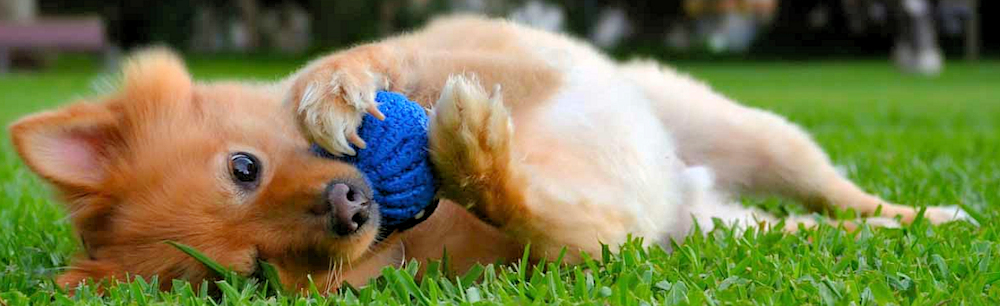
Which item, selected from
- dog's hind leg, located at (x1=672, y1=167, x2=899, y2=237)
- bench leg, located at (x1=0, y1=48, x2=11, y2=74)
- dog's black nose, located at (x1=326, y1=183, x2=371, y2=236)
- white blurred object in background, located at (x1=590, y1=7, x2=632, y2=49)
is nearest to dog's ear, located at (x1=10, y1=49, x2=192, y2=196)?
dog's black nose, located at (x1=326, y1=183, x2=371, y2=236)

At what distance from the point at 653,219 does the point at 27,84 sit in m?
16.2

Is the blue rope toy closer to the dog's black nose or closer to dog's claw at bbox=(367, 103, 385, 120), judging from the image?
dog's claw at bbox=(367, 103, 385, 120)

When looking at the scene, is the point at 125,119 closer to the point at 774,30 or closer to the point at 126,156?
the point at 126,156

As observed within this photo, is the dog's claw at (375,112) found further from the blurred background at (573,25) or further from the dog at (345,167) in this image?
the blurred background at (573,25)

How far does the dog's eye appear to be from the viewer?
2.40 meters

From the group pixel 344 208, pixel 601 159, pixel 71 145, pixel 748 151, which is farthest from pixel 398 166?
pixel 748 151

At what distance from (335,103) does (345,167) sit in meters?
0.20

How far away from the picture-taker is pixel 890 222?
3434 mm

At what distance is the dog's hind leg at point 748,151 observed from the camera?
12.7 feet

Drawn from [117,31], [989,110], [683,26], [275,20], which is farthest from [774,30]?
[989,110]

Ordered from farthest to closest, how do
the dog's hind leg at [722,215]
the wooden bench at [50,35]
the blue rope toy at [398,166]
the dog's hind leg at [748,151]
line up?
the wooden bench at [50,35]
the dog's hind leg at [748,151]
the dog's hind leg at [722,215]
the blue rope toy at [398,166]

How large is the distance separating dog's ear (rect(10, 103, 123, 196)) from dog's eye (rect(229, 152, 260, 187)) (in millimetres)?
360

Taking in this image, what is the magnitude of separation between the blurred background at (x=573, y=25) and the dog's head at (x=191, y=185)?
19853 millimetres

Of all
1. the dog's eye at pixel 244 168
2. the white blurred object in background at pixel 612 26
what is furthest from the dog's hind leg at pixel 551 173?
the white blurred object in background at pixel 612 26
